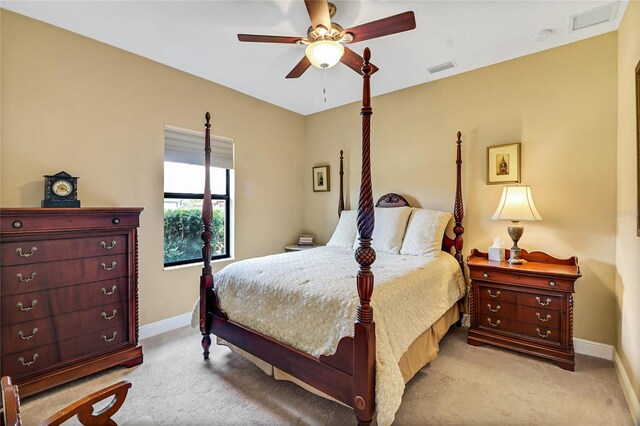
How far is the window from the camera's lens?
10.8 ft

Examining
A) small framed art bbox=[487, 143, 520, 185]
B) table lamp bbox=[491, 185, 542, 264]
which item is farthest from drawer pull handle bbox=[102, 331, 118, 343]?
small framed art bbox=[487, 143, 520, 185]

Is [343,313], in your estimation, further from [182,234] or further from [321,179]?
[321,179]

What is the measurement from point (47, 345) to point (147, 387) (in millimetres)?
729

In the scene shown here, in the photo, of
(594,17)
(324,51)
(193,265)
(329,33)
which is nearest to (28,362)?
(193,265)

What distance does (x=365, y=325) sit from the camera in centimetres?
157

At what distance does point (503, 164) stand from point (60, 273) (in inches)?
154

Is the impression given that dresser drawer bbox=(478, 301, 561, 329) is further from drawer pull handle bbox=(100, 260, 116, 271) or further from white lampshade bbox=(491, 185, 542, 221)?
drawer pull handle bbox=(100, 260, 116, 271)

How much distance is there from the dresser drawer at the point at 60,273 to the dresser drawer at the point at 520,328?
10.3 feet

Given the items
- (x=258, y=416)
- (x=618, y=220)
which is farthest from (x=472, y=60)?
(x=258, y=416)

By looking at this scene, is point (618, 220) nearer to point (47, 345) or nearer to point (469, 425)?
point (469, 425)

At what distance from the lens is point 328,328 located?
5.87 ft

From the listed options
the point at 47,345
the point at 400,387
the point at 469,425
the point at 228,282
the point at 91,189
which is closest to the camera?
the point at 400,387

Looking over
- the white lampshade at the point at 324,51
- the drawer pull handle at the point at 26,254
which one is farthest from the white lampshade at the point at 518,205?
the drawer pull handle at the point at 26,254

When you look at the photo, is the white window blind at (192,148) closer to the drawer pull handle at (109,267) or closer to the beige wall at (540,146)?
the drawer pull handle at (109,267)
